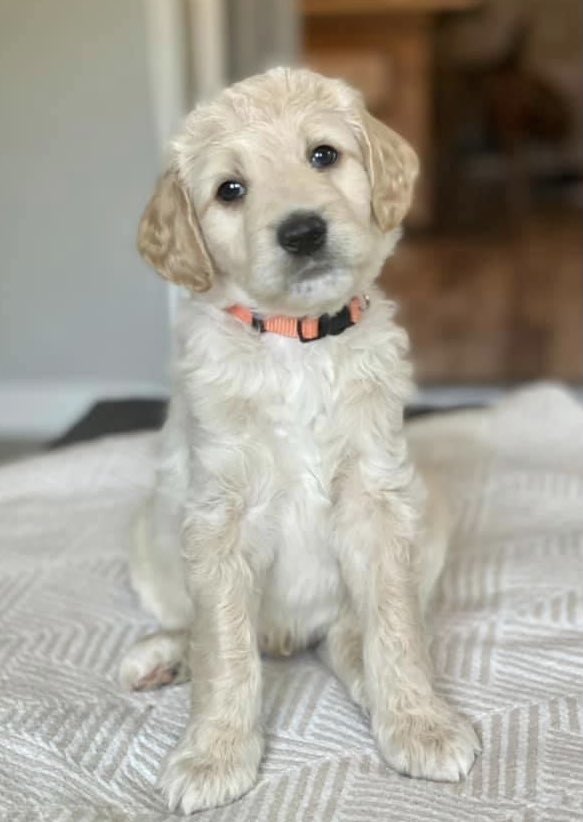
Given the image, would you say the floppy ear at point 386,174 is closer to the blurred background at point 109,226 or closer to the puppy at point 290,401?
the puppy at point 290,401

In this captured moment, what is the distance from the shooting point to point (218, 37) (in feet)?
11.5

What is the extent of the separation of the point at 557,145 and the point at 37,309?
580 cm

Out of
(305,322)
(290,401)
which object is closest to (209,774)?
(290,401)

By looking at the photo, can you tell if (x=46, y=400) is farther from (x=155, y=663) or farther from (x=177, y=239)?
(x=177, y=239)

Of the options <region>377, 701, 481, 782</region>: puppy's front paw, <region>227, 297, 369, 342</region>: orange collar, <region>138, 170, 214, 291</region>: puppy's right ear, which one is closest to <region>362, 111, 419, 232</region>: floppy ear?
<region>227, 297, 369, 342</region>: orange collar

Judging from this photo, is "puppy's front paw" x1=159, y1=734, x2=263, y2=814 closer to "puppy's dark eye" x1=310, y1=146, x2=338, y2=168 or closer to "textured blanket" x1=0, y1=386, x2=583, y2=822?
"textured blanket" x1=0, y1=386, x2=583, y2=822

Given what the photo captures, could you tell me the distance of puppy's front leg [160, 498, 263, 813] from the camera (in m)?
1.34

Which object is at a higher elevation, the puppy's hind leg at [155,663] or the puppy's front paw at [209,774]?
the puppy's front paw at [209,774]

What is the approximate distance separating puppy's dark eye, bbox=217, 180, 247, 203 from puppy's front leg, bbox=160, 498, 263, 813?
0.38m

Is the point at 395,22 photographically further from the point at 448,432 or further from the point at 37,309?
the point at 448,432

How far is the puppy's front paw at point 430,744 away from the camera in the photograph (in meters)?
1.35

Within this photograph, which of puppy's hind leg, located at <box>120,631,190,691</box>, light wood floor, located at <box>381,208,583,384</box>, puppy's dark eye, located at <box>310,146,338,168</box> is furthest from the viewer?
light wood floor, located at <box>381,208,583,384</box>

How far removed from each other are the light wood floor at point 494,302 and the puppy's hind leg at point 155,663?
6.86 ft

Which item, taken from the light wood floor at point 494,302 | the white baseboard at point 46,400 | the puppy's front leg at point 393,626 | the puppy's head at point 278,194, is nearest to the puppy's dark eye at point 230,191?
the puppy's head at point 278,194
